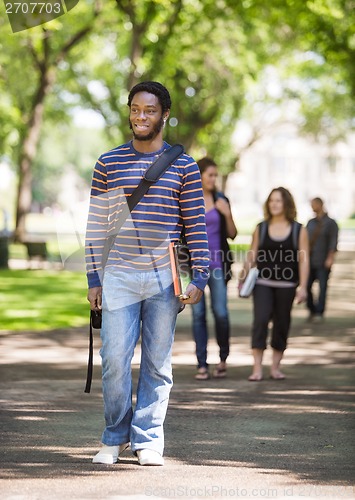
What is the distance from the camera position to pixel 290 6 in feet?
75.0

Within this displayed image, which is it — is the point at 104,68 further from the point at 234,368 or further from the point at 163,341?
the point at 163,341

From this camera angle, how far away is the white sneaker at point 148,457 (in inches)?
236

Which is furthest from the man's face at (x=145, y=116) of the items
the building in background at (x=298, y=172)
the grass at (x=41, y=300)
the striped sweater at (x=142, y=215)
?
the building in background at (x=298, y=172)

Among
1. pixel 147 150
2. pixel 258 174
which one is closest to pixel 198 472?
pixel 147 150

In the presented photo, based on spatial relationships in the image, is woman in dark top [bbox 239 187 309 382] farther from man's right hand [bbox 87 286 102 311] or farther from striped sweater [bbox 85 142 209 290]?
man's right hand [bbox 87 286 102 311]

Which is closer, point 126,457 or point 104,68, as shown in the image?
Result: point 126,457

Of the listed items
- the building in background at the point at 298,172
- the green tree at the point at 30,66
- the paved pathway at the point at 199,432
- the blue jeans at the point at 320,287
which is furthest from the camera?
the building in background at the point at 298,172

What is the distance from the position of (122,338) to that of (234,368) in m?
5.20

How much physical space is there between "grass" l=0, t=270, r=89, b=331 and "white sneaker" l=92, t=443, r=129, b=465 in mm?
8820

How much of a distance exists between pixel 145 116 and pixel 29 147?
30567 millimetres

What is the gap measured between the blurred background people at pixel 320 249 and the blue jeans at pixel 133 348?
10.4 m

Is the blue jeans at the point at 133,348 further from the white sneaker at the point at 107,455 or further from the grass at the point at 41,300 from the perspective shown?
the grass at the point at 41,300

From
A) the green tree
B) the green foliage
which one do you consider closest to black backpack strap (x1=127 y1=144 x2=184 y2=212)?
the green foliage

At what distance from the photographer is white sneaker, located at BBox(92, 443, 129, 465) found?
6031 mm
